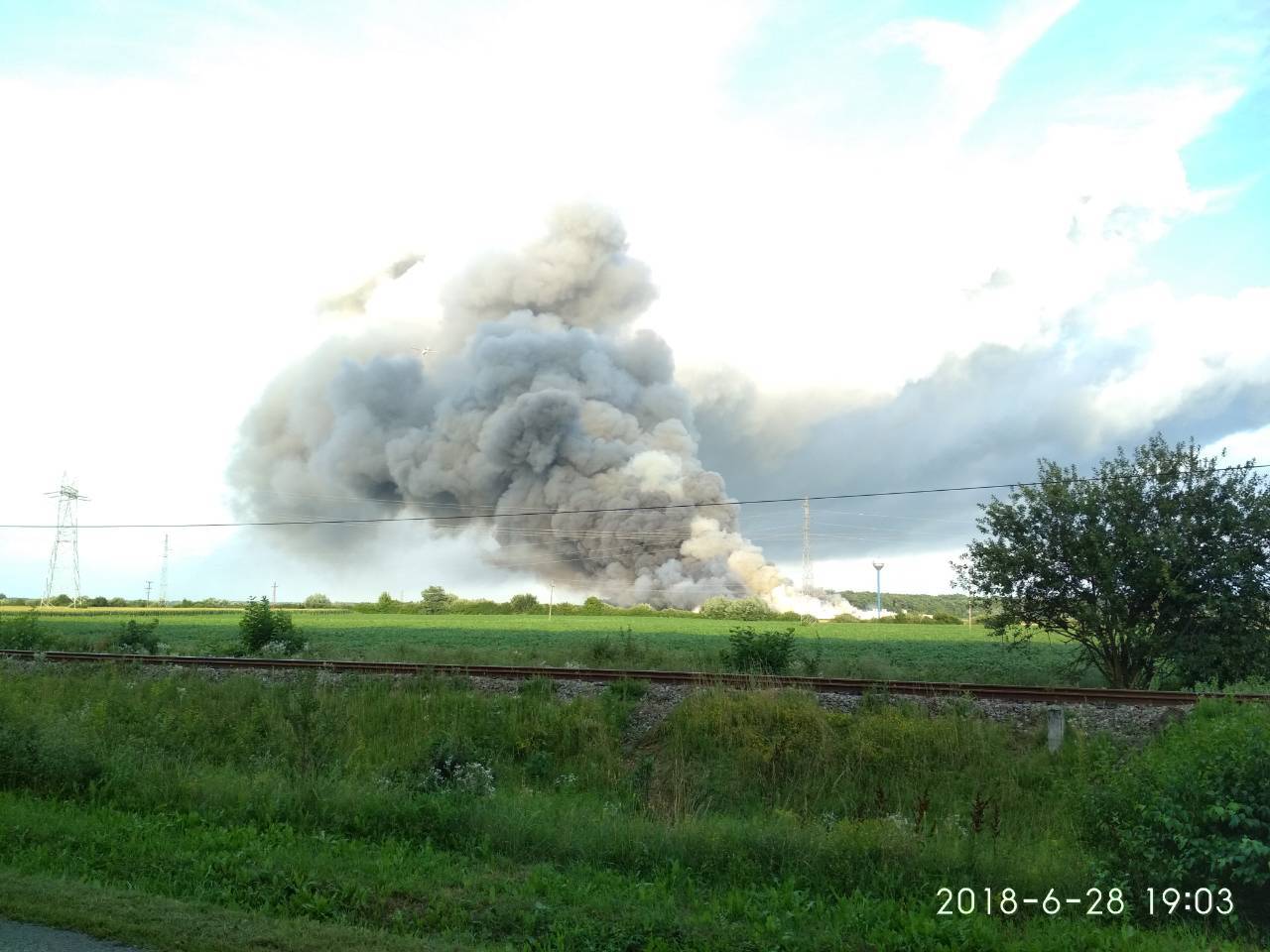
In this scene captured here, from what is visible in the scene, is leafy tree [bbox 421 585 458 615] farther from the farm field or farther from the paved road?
the paved road

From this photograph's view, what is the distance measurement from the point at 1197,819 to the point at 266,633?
87.3 ft

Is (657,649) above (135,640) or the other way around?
the other way around

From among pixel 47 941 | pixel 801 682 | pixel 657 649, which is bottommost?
pixel 47 941

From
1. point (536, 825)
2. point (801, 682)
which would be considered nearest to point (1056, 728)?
point (801, 682)

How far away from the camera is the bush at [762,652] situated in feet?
63.6

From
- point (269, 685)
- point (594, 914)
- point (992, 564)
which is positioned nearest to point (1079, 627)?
point (992, 564)

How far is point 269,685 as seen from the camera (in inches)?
692

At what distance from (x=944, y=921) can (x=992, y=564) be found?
18.2 m

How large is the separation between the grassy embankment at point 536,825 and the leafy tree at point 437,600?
7043cm

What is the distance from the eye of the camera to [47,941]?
602 centimetres

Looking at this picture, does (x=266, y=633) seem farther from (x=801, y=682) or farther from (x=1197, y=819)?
(x=1197, y=819)

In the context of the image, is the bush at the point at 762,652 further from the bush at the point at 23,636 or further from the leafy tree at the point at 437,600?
the leafy tree at the point at 437,600

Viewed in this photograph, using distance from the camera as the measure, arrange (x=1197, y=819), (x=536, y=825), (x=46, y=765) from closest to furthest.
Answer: (x=1197, y=819) → (x=536, y=825) → (x=46, y=765)

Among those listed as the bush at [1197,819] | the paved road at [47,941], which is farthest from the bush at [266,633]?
the bush at [1197,819]
